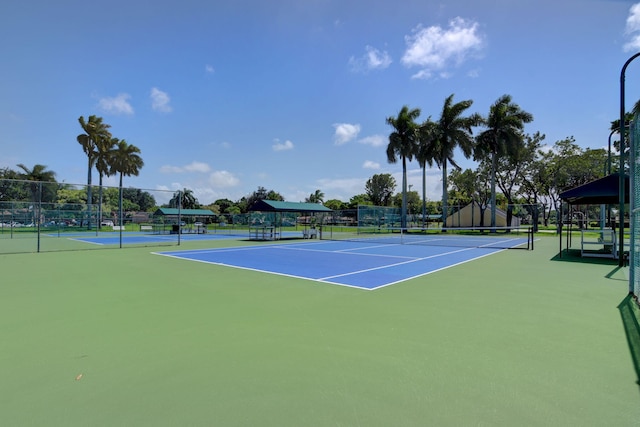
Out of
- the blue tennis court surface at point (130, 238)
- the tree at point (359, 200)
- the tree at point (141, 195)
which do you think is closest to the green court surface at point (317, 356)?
the tree at point (141, 195)

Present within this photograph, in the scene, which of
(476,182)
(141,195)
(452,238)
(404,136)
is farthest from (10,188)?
(476,182)

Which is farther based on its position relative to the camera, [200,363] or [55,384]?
[200,363]

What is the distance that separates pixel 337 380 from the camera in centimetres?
299

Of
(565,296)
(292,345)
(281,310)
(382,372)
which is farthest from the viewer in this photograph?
(565,296)

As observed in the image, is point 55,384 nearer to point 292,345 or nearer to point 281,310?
point 292,345

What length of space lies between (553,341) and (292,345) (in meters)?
2.90

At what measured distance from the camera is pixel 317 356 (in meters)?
3.50

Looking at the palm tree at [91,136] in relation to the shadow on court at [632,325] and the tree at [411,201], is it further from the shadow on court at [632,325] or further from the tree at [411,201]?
the tree at [411,201]

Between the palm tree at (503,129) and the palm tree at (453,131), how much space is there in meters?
1.41

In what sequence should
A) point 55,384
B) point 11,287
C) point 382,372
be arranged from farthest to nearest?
point 11,287
point 382,372
point 55,384

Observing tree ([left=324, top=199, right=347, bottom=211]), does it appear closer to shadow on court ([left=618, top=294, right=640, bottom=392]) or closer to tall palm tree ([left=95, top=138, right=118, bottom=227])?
tall palm tree ([left=95, top=138, right=118, bottom=227])

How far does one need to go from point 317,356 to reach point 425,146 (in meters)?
34.8

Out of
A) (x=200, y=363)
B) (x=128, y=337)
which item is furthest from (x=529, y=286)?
(x=128, y=337)

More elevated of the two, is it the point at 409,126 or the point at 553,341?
the point at 409,126
